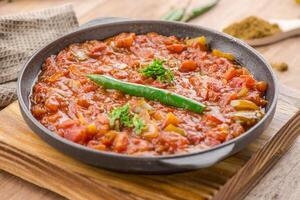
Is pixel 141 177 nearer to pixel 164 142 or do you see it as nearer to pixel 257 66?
pixel 164 142

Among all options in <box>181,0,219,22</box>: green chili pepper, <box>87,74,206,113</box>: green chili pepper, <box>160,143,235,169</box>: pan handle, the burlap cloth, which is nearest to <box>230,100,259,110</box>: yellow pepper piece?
<box>87,74,206,113</box>: green chili pepper

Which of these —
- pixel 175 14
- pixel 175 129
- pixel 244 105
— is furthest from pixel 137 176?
pixel 175 14

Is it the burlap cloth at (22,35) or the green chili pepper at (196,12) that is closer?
the burlap cloth at (22,35)

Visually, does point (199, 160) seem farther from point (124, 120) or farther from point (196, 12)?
point (196, 12)

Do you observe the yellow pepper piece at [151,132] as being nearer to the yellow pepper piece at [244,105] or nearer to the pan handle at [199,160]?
the pan handle at [199,160]

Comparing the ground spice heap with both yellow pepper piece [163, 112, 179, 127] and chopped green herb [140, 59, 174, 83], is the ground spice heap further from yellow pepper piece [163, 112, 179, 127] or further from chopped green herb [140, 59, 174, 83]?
yellow pepper piece [163, 112, 179, 127]

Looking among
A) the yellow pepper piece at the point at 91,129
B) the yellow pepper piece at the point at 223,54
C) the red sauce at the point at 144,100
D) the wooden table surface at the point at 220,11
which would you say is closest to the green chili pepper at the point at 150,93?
the red sauce at the point at 144,100

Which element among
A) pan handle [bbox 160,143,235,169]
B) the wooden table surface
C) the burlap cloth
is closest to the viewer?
pan handle [bbox 160,143,235,169]
